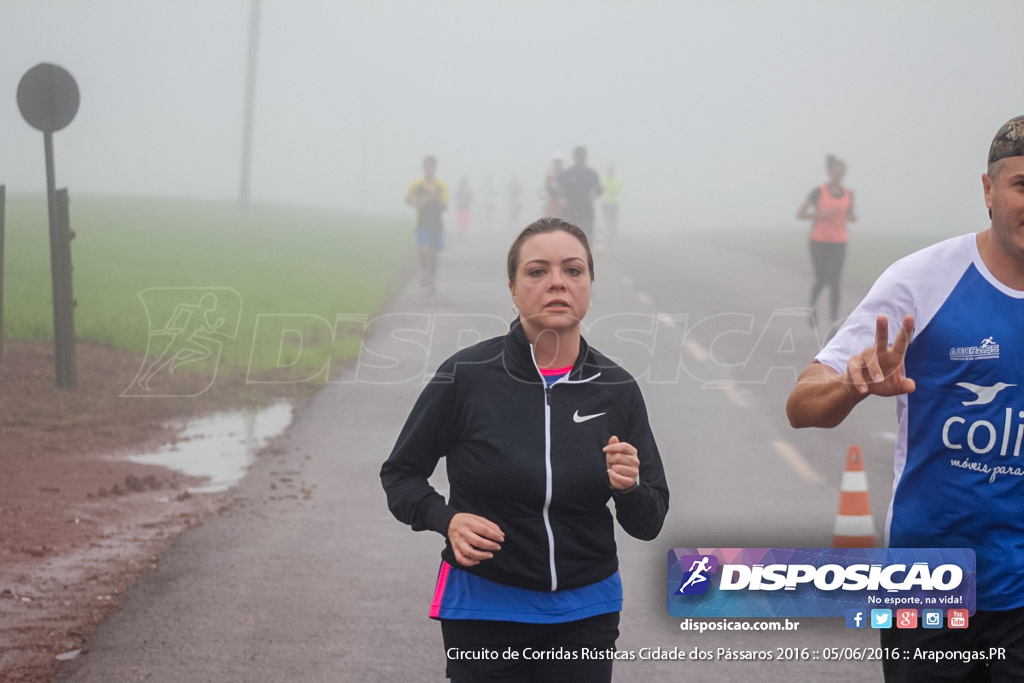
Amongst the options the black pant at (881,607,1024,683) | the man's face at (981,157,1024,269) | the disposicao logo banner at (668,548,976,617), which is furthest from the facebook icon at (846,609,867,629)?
the man's face at (981,157,1024,269)

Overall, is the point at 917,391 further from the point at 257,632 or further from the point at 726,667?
the point at 257,632

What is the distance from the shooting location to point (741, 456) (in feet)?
34.9

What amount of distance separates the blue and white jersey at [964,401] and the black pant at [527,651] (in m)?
0.88

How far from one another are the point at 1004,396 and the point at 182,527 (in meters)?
6.02

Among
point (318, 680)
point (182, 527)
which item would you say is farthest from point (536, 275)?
point (182, 527)

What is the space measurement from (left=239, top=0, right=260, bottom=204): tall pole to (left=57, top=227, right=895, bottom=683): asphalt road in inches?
1188

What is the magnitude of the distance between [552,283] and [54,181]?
1096 centimetres

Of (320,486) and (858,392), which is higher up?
(858,392)

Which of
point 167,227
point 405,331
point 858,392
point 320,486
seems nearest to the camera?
point 858,392

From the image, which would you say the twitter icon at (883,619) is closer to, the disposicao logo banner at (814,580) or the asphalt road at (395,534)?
the disposicao logo banner at (814,580)

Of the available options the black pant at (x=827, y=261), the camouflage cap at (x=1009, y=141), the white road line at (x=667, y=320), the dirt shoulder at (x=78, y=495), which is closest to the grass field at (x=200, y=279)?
the dirt shoulder at (x=78, y=495)

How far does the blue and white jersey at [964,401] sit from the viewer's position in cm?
324

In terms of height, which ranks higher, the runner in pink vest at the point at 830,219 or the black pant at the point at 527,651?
the black pant at the point at 527,651

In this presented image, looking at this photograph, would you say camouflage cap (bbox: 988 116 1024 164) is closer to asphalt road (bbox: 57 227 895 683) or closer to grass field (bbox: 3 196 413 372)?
asphalt road (bbox: 57 227 895 683)
